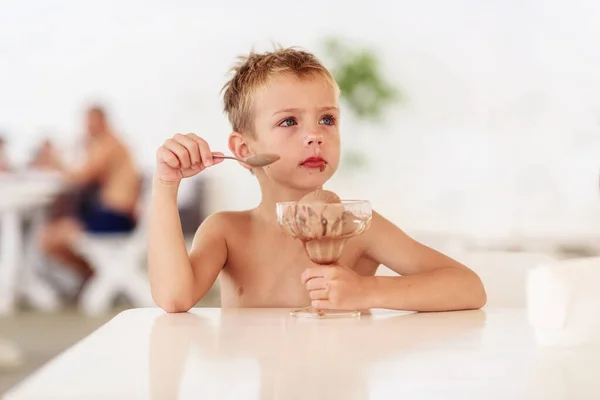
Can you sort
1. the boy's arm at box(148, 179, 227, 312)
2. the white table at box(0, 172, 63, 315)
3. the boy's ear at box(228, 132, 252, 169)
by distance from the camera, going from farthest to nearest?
1. the white table at box(0, 172, 63, 315)
2. the boy's ear at box(228, 132, 252, 169)
3. the boy's arm at box(148, 179, 227, 312)

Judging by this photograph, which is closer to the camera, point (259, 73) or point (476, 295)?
point (476, 295)

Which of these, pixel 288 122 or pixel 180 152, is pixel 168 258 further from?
pixel 288 122

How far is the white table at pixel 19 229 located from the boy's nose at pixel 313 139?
3.99 meters

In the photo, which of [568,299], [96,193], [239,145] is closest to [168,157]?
[239,145]

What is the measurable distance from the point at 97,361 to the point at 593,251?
5.28m

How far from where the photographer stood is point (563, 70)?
230 inches

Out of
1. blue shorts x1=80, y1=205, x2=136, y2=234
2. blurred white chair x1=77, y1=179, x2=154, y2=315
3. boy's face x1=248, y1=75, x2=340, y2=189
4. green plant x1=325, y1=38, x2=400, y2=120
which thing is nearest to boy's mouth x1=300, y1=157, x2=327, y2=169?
boy's face x1=248, y1=75, x2=340, y2=189

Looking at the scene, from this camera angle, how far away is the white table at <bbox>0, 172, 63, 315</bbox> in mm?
5152

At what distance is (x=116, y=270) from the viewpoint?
17.2 ft

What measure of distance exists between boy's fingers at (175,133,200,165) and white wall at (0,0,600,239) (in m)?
4.69

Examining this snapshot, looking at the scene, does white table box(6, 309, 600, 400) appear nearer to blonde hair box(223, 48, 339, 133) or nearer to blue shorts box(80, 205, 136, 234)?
blonde hair box(223, 48, 339, 133)

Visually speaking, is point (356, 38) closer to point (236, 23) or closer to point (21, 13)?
point (236, 23)

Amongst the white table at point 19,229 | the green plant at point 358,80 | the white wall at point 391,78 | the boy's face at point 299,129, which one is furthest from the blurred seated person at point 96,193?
the boy's face at point 299,129

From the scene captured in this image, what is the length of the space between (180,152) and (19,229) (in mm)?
4592
